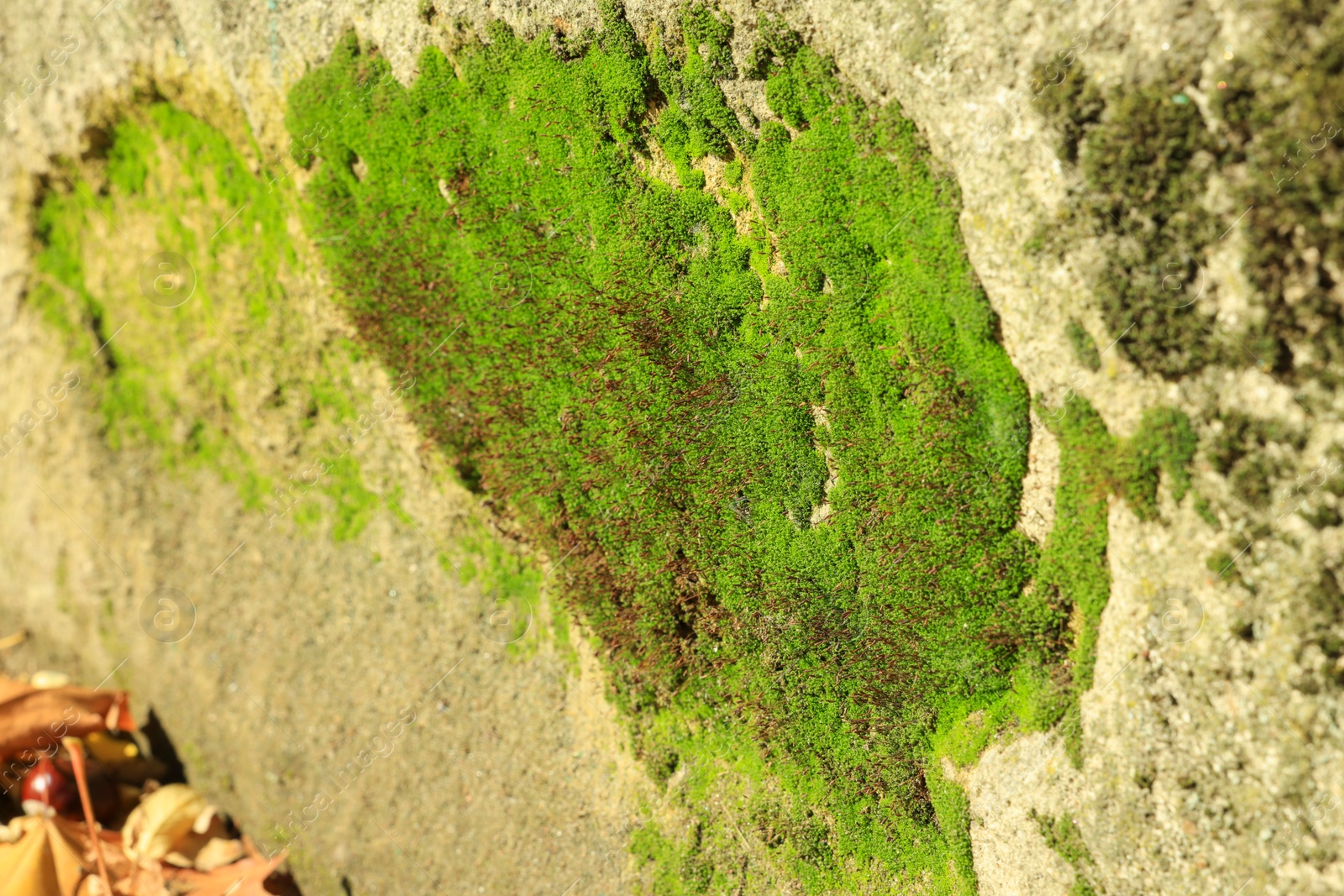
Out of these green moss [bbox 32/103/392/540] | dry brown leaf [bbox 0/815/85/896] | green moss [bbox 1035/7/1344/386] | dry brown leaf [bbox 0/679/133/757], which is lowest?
dry brown leaf [bbox 0/815/85/896]

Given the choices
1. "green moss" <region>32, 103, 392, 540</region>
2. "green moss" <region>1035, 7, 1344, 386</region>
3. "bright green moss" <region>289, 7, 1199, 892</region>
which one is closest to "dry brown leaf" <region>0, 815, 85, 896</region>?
"green moss" <region>32, 103, 392, 540</region>

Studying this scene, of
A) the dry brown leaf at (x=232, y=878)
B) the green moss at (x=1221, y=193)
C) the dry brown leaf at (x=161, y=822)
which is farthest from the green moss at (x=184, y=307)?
the green moss at (x=1221, y=193)

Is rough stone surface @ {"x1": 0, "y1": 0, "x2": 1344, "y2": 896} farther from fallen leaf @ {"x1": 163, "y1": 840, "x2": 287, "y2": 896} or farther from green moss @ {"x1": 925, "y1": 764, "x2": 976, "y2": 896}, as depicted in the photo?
fallen leaf @ {"x1": 163, "y1": 840, "x2": 287, "y2": 896}

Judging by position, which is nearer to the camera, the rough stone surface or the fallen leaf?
the rough stone surface

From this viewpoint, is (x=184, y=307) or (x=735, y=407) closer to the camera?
(x=735, y=407)

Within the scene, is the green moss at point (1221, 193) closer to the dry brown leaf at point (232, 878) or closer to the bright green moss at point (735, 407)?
the bright green moss at point (735, 407)

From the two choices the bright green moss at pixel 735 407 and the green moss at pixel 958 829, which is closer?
the bright green moss at pixel 735 407

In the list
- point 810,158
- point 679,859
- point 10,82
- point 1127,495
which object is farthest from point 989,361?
point 10,82

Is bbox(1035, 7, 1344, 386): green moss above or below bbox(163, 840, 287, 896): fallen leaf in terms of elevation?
above

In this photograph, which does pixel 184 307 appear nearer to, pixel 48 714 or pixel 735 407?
pixel 48 714

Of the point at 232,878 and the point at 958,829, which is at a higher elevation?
the point at 232,878

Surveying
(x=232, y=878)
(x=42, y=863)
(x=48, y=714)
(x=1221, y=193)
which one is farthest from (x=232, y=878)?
(x=1221, y=193)
